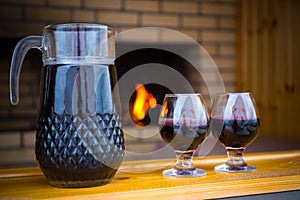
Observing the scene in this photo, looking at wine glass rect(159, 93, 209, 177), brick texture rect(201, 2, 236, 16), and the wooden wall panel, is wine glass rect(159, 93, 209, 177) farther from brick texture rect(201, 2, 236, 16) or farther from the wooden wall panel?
brick texture rect(201, 2, 236, 16)

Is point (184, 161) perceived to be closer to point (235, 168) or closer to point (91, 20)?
point (235, 168)

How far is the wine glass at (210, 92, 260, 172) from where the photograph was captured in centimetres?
74

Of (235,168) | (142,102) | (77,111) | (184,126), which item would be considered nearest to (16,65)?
(77,111)

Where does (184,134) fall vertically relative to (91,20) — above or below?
below

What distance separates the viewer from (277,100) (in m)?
2.36

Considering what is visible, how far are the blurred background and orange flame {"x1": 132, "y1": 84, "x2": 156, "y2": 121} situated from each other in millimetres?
158

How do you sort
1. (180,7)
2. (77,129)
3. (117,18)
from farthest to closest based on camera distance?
(180,7)
(117,18)
(77,129)

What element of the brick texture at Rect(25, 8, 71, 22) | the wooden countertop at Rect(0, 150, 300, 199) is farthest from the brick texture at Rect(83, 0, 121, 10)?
the wooden countertop at Rect(0, 150, 300, 199)

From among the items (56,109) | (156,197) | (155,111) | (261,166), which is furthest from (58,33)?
(155,111)

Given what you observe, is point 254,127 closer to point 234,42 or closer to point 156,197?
point 156,197

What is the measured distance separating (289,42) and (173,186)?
5.97 feet

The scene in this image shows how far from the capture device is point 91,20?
223 cm

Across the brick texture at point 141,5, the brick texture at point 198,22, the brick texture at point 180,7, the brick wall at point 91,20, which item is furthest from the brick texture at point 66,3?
the brick texture at point 198,22

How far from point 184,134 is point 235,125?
0.10m
